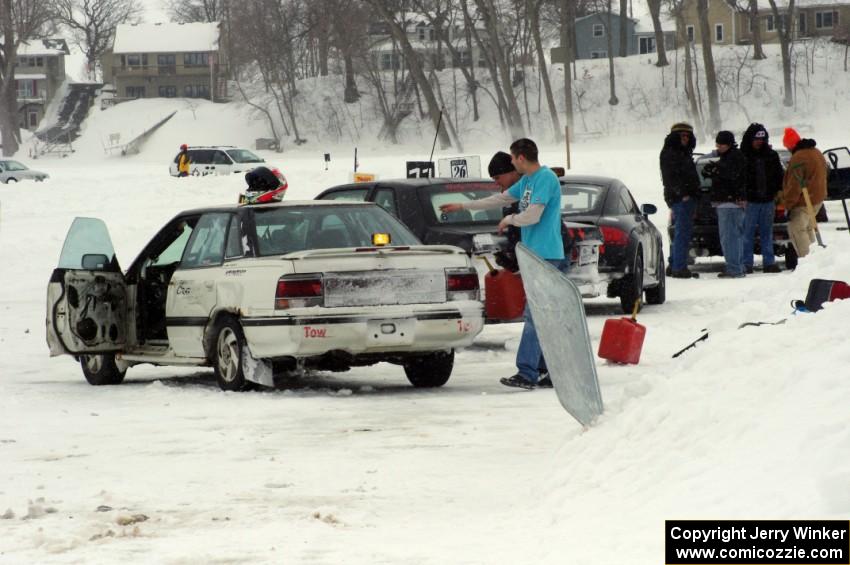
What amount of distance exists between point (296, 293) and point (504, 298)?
194 cm

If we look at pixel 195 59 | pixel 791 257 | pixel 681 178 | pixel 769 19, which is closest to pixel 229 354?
pixel 681 178

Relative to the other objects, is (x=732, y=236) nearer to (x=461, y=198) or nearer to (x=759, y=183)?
(x=759, y=183)

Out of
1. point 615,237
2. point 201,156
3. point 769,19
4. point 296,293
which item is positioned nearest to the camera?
point 296,293

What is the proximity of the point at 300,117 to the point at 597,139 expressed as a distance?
22266 millimetres

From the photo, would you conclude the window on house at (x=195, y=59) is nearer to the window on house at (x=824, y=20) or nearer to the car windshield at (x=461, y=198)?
the window on house at (x=824, y=20)

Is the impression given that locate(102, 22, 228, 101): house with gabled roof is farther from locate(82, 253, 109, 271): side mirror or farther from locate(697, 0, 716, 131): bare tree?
locate(82, 253, 109, 271): side mirror

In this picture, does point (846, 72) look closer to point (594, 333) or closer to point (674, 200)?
point (674, 200)

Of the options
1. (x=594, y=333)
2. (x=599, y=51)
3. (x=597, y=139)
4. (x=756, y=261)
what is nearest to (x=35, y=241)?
(x=756, y=261)

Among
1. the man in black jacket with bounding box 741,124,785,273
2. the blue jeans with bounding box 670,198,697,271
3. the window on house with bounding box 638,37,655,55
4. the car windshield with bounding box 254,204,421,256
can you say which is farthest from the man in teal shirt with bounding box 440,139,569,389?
the window on house with bounding box 638,37,655,55

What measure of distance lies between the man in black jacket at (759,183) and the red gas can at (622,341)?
8.77 m

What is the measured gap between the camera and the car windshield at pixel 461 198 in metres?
14.4

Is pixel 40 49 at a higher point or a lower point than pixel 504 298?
higher

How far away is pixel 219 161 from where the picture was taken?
59.8m

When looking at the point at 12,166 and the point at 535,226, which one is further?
the point at 12,166
